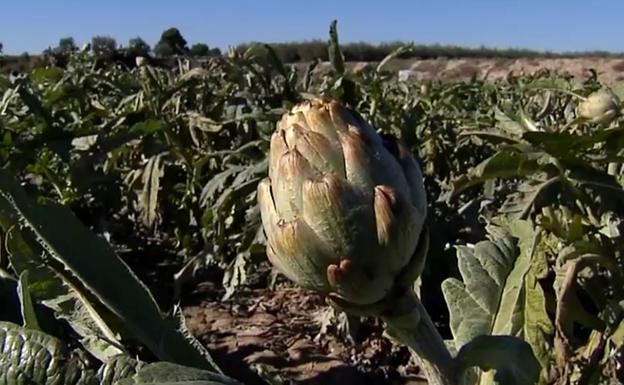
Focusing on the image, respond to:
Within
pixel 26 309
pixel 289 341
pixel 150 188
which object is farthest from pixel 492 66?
pixel 26 309

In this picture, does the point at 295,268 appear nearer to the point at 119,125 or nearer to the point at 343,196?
the point at 343,196

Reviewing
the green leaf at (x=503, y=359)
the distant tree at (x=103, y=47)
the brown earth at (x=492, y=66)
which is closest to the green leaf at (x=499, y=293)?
the green leaf at (x=503, y=359)

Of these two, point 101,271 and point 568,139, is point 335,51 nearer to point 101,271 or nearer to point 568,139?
point 568,139

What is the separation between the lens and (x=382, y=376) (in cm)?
168

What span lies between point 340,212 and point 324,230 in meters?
0.01

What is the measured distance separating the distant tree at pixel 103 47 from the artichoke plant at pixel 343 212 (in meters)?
5.50

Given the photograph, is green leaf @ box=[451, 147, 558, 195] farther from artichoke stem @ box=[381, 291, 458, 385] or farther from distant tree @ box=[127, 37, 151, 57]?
distant tree @ box=[127, 37, 151, 57]

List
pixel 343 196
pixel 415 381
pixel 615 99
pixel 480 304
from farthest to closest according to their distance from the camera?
pixel 415 381
pixel 615 99
pixel 480 304
pixel 343 196

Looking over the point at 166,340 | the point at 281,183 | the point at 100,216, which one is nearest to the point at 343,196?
the point at 281,183

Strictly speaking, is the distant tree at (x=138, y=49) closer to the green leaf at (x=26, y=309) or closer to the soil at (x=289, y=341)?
the soil at (x=289, y=341)

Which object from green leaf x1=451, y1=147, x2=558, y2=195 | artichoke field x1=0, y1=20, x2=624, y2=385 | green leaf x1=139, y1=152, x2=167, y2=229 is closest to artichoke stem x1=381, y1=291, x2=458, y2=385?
artichoke field x1=0, y1=20, x2=624, y2=385

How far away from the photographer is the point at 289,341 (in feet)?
6.24

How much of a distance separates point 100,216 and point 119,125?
28 centimetres

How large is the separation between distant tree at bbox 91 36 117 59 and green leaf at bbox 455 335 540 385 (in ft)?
18.0
